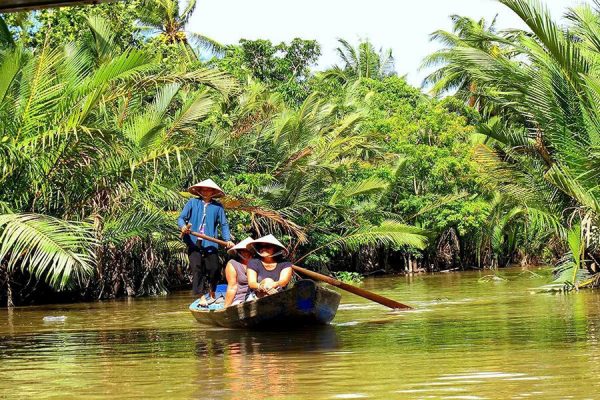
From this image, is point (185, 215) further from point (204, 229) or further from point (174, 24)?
point (174, 24)

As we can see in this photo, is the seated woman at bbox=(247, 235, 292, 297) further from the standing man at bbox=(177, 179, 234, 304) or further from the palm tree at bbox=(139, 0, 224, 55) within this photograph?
the palm tree at bbox=(139, 0, 224, 55)

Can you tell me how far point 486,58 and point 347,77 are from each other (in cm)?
2554

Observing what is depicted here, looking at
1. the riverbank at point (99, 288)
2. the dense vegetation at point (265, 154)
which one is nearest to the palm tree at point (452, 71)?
the dense vegetation at point (265, 154)

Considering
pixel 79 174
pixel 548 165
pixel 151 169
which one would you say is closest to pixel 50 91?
pixel 79 174

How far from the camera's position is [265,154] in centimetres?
2588

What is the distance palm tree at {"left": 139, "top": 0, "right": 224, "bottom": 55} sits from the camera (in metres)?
35.8

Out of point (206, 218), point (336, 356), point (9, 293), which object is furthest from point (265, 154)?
point (336, 356)

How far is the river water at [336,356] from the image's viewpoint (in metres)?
6.89

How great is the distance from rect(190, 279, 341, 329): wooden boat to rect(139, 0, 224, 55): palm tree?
24.1 metres

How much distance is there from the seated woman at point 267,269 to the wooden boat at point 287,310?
229mm

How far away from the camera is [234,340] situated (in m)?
10.9

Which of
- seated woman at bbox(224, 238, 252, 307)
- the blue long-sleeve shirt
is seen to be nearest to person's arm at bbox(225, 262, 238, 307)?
seated woman at bbox(224, 238, 252, 307)

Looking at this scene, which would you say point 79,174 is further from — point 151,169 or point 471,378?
point 471,378

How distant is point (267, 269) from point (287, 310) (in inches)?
21.4
